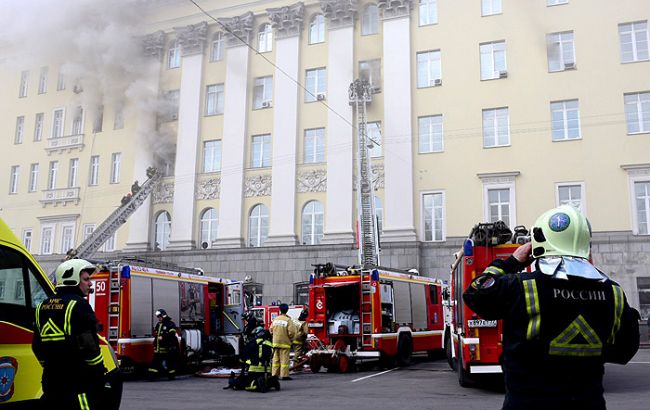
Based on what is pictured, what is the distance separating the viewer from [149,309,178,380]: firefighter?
13.8m

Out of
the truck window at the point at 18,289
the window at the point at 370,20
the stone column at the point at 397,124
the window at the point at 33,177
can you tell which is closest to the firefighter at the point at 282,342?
the truck window at the point at 18,289

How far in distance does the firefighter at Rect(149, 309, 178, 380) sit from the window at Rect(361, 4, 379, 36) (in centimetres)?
1870

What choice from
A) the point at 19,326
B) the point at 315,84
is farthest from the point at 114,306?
the point at 315,84

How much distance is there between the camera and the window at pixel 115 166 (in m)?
31.5

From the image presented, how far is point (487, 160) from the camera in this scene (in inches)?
990

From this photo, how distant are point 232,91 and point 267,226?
7.22 metres

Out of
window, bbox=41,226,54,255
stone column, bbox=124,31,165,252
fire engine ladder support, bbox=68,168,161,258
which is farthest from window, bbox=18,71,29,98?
fire engine ladder support, bbox=68,168,161,258

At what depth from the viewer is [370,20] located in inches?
1114

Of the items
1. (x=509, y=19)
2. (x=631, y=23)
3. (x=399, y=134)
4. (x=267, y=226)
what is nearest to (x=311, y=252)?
(x=267, y=226)

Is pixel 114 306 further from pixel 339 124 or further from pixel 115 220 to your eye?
pixel 115 220

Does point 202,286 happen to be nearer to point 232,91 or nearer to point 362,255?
point 362,255

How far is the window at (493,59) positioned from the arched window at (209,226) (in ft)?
46.7

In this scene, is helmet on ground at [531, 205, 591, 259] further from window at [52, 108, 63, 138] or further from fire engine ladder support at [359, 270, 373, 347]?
window at [52, 108, 63, 138]

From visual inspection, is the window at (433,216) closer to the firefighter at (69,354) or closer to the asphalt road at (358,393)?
the asphalt road at (358,393)
